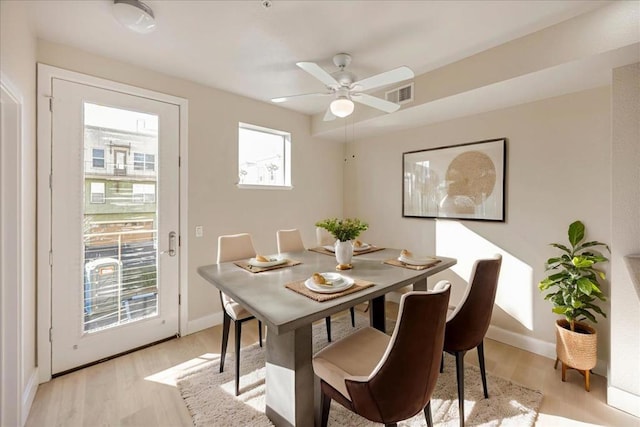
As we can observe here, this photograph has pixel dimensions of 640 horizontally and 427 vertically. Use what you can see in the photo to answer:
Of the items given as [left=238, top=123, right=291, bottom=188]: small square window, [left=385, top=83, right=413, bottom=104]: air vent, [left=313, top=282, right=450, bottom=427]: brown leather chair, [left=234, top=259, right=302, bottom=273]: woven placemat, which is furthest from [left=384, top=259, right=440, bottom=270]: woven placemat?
[left=238, top=123, right=291, bottom=188]: small square window

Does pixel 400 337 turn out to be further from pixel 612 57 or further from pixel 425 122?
pixel 425 122

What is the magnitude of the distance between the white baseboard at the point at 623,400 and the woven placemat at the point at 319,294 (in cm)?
192

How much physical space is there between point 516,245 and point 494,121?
4.27 feet

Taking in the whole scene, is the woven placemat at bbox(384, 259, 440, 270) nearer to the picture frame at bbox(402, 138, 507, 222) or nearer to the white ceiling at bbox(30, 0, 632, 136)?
the picture frame at bbox(402, 138, 507, 222)

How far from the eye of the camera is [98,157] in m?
2.45

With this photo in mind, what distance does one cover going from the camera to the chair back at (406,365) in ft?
3.69

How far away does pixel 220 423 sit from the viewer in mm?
1762

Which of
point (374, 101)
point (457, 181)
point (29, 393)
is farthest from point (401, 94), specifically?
point (29, 393)

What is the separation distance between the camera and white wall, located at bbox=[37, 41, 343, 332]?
104 inches

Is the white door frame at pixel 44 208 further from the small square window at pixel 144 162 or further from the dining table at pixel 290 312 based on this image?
the dining table at pixel 290 312

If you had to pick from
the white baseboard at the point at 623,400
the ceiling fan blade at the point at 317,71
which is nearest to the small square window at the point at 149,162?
the ceiling fan blade at the point at 317,71

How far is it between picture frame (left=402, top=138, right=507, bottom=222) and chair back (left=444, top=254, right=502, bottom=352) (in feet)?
4.71

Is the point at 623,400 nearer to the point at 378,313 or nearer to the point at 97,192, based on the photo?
the point at 378,313

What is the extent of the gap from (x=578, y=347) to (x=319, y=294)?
2.13 m
